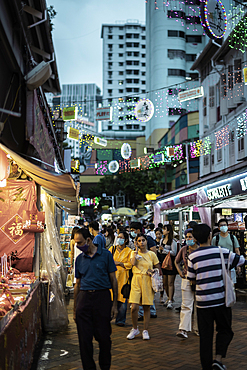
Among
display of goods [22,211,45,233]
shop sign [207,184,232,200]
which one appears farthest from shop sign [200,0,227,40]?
display of goods [22,211,45,233]

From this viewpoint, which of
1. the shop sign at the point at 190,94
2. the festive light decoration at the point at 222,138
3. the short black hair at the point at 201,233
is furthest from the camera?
the festive light decoration at the point at 222,138

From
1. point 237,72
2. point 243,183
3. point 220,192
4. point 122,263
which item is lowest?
point 122,263

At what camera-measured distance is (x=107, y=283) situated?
4.61 meters

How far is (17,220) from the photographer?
7.23 metres

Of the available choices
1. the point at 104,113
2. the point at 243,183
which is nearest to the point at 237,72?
the point at 104,113

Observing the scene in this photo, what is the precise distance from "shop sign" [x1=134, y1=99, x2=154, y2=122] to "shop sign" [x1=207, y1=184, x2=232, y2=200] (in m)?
6.47

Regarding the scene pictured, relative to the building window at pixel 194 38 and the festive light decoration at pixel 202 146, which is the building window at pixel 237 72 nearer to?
the festive light decoration at pixel 202 146

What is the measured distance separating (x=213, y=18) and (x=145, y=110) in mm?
7451

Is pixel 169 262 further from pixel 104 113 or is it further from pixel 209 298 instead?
pixel 104 113

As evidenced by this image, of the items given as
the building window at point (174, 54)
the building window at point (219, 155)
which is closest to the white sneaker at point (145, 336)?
the building window at point (219, 155)

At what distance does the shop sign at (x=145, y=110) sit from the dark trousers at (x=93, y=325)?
15.1 meters

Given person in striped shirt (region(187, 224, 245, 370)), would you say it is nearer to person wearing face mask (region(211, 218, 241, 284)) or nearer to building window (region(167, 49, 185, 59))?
person wearing face mask (region(211, 218, 241, 284))

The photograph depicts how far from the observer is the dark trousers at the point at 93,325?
4.43 meters

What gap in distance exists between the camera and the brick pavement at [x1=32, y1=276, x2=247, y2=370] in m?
5.41
